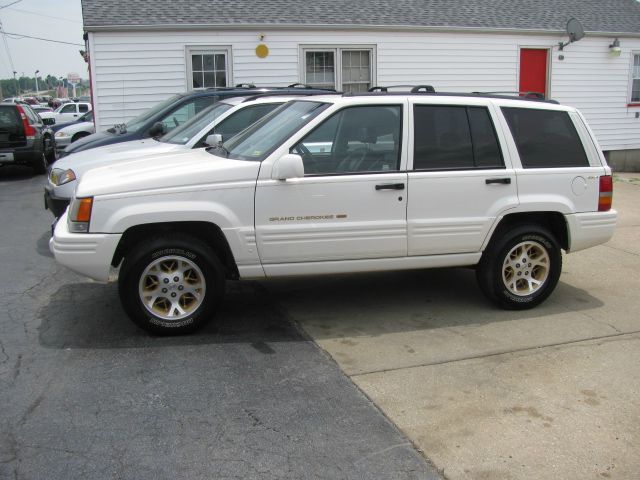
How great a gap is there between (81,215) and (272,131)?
162 cm

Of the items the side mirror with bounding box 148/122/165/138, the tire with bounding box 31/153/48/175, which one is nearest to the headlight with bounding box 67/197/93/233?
the side mirror with bounding box 148/122/165/138

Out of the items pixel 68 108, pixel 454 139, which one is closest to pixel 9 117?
pixel 454 139

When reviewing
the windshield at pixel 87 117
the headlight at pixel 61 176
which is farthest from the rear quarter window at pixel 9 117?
the windshield at pixel 87 117

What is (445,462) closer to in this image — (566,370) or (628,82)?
(566,370)

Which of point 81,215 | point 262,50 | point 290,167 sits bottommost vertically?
point 81,215

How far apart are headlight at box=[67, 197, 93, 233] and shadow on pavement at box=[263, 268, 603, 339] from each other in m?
1.82

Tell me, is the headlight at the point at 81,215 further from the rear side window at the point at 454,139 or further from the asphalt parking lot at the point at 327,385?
the rear side window at the point at 454,139

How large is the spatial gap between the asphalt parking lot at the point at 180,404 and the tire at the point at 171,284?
17cm

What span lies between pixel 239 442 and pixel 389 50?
40.2 ft

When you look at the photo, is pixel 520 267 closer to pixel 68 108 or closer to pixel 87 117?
pixel 87 117

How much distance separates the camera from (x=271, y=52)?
13.8 meters

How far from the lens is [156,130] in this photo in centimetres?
870

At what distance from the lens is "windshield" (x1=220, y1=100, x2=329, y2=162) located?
512 cm

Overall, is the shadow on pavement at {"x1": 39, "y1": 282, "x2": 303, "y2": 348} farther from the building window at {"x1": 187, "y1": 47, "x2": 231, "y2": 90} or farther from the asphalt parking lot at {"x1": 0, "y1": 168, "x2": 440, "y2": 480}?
the building window at {"x1": 187, "y1": 47, "x2": 231, "y2": 90}
